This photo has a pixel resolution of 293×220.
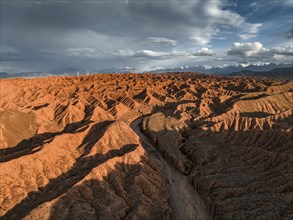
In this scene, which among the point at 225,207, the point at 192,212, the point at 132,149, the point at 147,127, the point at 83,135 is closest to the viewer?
the point at 225,207

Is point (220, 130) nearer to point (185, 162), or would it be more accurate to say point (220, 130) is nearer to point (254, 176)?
point (185, 162)

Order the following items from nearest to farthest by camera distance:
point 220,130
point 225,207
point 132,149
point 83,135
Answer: point 225,207 < point 132,149 < point 83,135 < point 220,130

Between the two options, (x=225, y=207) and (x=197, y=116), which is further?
(x=197, y=116)

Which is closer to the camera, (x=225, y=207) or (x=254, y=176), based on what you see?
(x=225, y=207)

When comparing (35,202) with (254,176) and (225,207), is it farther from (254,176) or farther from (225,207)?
(254,176)

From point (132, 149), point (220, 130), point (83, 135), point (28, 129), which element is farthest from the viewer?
Result: point (220, 130)

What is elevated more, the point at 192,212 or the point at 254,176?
the point at 254,176

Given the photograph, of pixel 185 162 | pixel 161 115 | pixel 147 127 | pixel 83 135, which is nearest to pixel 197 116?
pixel 161 115

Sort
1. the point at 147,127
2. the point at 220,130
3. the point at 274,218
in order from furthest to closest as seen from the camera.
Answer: the point at 147,127 < the point at 220,130 < the point at 274,218

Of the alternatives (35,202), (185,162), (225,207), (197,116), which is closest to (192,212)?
(225,207)
